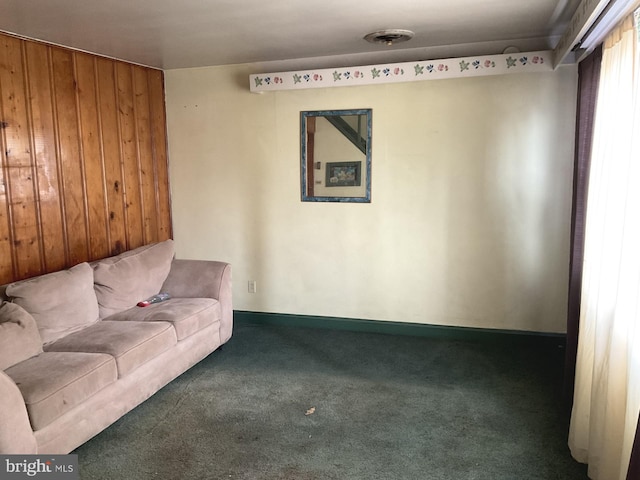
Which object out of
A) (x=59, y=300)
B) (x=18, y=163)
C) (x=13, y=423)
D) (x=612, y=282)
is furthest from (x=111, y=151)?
(x=612, y=282)

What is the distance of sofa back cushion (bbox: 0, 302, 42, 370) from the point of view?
257 cm

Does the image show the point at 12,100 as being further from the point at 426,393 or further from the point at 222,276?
the point at 426,393

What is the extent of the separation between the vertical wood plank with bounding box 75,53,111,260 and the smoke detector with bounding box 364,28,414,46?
2.12 meters

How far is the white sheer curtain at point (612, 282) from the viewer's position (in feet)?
6.72

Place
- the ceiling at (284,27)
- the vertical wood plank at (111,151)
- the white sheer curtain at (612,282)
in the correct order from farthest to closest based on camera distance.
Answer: the vertical wood plank at (111,151) < the ceiling at (284,27) < the white sheer curtain at (612,282)

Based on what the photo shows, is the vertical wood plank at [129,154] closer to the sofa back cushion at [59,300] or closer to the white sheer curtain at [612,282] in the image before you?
the sofa back cushion at [59,300]

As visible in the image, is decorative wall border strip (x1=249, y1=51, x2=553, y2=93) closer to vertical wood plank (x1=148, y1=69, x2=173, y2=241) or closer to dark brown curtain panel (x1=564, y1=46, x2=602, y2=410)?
dark brown curtain panel (x1=564, y1=46, x2=602, y2=410)

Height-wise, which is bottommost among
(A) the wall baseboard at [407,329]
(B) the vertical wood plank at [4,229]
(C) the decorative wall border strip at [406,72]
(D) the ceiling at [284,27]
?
(A) the wall baseboard at [407,329]

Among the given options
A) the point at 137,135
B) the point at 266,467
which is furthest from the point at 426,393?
the point at 137,135

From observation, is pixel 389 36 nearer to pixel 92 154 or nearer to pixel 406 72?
pixel 406 72

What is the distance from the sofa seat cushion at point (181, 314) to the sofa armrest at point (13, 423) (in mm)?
1185

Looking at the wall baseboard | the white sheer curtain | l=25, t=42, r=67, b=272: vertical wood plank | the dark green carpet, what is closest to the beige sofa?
the dark green carpet

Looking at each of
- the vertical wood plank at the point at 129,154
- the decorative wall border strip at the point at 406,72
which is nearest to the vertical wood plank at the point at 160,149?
the vertical wood plank at the point at 129,154

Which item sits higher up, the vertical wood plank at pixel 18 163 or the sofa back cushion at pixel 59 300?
the vertical wood plank at pixel 18 163
